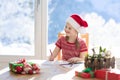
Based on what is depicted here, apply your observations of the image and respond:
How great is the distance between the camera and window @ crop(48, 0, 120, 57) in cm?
339

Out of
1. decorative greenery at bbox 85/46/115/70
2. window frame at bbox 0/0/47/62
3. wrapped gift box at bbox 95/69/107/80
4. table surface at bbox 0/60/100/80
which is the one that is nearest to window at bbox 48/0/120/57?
window frame at bbox 0/0/47/62

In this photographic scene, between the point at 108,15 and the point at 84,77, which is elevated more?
the point at 108,15

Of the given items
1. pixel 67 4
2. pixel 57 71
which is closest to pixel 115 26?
pixel 67 4

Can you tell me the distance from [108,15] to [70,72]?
1.76m

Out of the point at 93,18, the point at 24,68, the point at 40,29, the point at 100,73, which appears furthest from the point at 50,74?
the point at 93,18

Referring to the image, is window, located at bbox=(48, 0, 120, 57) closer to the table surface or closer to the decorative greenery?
the table surface

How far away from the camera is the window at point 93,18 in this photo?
3.39 meters

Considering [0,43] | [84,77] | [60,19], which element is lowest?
[84,77]

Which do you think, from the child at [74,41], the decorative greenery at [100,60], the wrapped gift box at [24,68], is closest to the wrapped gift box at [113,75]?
the decorative greenery at [100,60]

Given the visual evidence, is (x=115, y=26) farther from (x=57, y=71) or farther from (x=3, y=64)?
(x=57, y=71)

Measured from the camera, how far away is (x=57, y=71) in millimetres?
1822

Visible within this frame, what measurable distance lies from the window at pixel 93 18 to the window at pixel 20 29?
18cm

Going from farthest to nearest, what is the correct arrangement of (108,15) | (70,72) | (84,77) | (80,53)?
1. (108,15)
2. (80,53)
3. (70,72)
4. (84,77)

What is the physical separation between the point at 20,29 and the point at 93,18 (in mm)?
945
